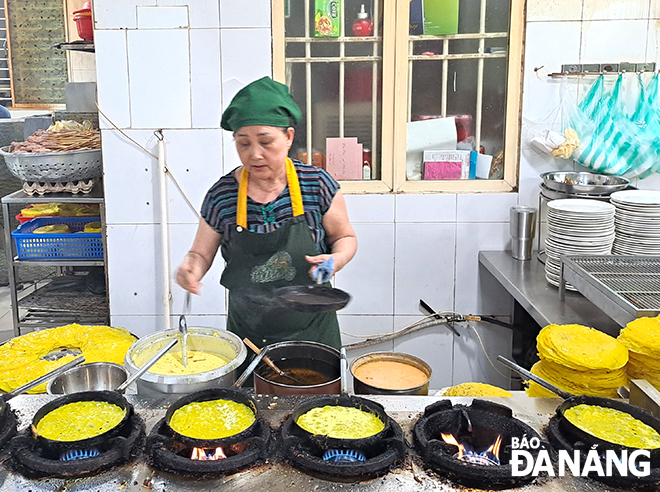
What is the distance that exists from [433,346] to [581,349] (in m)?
1.79

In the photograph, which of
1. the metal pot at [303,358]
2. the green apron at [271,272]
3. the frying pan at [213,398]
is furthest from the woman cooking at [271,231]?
the frying pan at [213,398]

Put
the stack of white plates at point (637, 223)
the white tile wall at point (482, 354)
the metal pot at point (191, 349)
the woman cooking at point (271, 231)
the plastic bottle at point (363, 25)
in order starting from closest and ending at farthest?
the metal pot at point (191, 349), the woman cooking at point (271, 231), the stack of white plates at point (637, 223), the plastic bottle at point (363, 25), the white tile wall at point (482, 354)

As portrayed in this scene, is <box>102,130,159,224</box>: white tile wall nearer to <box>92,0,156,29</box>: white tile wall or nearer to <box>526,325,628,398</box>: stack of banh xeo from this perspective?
<box>92,0,156,29</box>: white tile wall

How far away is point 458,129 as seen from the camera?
325 cm

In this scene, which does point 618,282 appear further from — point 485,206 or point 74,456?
point 74,456

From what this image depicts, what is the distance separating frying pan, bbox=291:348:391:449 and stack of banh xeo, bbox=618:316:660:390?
74cm

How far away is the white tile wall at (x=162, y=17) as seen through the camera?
3.00m

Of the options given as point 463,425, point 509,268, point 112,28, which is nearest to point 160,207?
point 112,28

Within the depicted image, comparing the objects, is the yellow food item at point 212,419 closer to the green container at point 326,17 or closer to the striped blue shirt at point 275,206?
the striped blue shirt at point 275,206

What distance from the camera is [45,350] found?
2.20 metres

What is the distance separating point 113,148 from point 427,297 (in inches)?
→ 70.8

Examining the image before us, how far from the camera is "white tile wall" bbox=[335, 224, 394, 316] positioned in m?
3.24

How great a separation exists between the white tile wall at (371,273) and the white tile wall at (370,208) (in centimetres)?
3

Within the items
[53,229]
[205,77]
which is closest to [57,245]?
[53,229]
